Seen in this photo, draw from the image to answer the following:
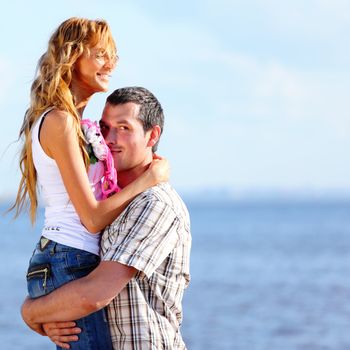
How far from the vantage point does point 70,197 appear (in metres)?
3.78

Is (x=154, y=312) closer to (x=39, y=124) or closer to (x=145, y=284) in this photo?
(x=145, y=284)

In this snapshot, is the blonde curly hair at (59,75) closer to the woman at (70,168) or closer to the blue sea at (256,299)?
the woman at (70,168)

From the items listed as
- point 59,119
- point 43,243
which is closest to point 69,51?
point 59,119

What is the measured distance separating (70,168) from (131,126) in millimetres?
324

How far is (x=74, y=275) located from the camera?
3.74m

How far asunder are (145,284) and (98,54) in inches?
38.3

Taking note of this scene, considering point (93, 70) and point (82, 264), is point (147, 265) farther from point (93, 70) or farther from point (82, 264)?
point (93, 70)

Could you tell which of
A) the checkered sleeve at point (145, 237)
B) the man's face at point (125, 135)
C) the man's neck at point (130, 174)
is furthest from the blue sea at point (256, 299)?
the checkered sleeve at point (145, 237)

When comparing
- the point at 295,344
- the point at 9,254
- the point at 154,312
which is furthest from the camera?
the point at 9,254

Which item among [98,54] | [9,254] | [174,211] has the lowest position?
[9,254]

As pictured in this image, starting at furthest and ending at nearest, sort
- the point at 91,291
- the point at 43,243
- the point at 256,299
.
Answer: the point at 256,299, the point at 43,243, the point at 91,291

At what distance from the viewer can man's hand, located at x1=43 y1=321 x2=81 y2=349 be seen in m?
3.75

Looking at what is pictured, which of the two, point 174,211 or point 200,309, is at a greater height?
point 174,211


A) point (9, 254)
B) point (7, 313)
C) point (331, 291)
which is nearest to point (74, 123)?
point (7, 313)
